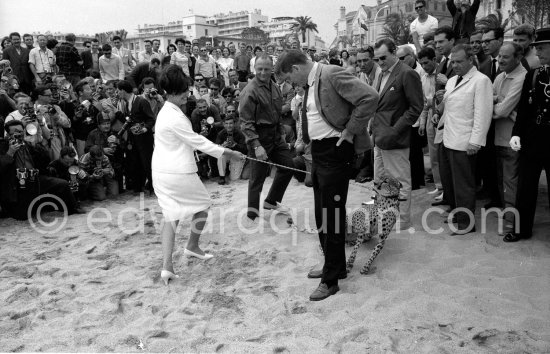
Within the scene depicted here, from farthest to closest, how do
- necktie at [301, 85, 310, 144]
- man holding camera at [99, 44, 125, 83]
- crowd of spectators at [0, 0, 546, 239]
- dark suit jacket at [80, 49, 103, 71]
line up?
dark suit jacket at [80, 49, 103, 71], man holding camera at [99, 44, 125, 83], crowd of spectators at [0, 0, 546, 239], necktie at [301, 85, 310, 144]

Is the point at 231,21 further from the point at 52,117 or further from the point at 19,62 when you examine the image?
the point at 52,117

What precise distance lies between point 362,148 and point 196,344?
1.88 meters

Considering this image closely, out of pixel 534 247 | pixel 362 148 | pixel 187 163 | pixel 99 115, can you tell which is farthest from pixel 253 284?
pixel 99 115

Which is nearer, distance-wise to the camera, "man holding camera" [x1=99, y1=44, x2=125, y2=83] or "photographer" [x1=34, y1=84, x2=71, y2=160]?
"photographer" [x1=34, y1=84, x2=71, y2=160]

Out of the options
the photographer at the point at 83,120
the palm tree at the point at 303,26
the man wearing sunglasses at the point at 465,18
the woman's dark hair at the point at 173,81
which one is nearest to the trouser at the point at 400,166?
the woman's dark hair at the point at 173,81

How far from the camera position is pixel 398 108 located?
5020mm

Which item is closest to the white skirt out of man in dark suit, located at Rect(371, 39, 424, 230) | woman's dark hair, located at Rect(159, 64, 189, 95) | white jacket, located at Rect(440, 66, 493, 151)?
woman's dark hair, located at Rect(159, 64, 189, 95)

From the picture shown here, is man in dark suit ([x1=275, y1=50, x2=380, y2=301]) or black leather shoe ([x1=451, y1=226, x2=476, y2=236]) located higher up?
man in dark suit ([x1=275, y1=50, x2=380, y2=301])

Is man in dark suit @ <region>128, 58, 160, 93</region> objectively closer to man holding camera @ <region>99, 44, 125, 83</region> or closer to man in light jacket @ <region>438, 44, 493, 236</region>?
man holding camera @ <region>99, 44, 125, 83</region>

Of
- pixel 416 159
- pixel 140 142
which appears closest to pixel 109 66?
pixel 140 142

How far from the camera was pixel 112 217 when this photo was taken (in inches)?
252

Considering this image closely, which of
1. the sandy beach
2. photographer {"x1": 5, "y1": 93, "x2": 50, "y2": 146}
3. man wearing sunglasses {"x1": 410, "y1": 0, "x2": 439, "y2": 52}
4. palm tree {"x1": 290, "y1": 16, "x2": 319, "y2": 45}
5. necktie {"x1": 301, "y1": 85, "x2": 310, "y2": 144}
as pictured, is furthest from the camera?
palm tree {"x1": 290, "y1": 16, "x2": 319, "y2": 45}

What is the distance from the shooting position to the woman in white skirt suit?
413 centimetres

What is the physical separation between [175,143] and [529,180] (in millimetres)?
3378
